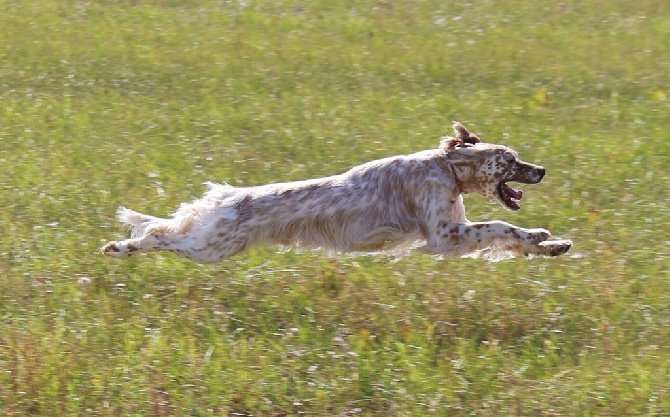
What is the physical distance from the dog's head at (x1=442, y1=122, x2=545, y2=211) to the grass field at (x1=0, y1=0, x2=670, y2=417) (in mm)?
548

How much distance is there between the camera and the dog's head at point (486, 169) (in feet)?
23.3

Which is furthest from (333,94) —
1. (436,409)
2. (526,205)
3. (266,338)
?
(436,409)

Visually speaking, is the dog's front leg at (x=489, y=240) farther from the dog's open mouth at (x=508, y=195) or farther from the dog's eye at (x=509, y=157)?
the dog's eye at (x=509, y=157)

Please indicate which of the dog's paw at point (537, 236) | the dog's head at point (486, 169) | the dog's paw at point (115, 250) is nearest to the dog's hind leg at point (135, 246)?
the dog's paw at point (115, 250)

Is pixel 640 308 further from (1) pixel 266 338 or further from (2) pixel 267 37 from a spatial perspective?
(2) pixel 267 37

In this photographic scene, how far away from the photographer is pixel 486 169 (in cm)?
711

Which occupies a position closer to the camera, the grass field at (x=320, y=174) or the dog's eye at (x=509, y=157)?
the grass field at (x=320, y=174)

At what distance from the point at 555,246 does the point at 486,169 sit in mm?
632

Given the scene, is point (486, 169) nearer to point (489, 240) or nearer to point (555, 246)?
point (489, 240)

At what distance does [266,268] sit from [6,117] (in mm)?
4271

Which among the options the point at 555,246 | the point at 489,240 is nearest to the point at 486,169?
the point at 489,240

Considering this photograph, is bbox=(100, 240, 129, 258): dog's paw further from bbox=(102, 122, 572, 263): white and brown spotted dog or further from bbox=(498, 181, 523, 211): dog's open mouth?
bbox=(498, 181, 523, 211): dog's open mouth

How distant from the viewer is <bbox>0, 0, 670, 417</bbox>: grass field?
5.83m

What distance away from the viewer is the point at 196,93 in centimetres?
1152
